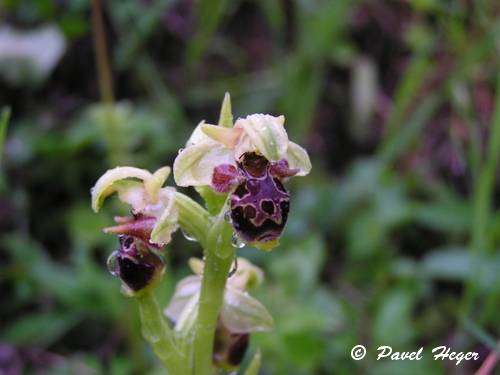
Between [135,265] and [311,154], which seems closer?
[135,265]

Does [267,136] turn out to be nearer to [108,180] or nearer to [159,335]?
[108,180]

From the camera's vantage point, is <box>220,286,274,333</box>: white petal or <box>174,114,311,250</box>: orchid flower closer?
<box>174,114,311,250</box>: orchid flower

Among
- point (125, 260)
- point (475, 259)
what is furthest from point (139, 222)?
point (475, 259)

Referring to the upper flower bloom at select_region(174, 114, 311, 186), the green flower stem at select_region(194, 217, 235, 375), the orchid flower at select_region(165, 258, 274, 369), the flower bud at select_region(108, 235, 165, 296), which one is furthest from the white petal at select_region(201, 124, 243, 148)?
the orchid flower at select_region(165, 258, 274, 369)

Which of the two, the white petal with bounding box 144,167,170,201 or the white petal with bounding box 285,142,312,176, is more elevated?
the white petal with bounding box 285,142,312,176

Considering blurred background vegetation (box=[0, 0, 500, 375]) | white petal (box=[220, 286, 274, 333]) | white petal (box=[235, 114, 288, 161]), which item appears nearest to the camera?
white petal (box=[235, 114, 288, 161])

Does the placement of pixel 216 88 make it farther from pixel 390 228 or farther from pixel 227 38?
pixel 390 228

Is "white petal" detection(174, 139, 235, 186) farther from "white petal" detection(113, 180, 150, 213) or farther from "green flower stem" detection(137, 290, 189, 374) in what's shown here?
"green flower stem" detection(137, 290, 189, 374)

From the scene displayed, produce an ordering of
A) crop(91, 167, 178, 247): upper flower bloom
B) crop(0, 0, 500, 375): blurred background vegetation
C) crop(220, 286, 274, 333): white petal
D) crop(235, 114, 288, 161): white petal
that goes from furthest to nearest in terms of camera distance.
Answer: crop(0, 0, 500, 375): blurred background vegetation < crop(220, 286, 274, 333): white petal < crop(91, 167, 178, 247): upper flower bloom < crop(235, 114, 288, 161): white petal

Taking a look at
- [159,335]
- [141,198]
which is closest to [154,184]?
[141,198]
